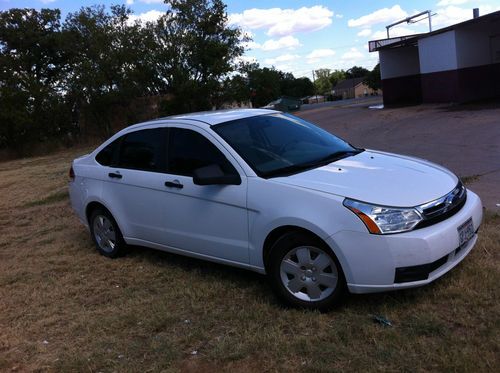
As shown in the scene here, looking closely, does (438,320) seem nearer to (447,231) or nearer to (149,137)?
(447,231)

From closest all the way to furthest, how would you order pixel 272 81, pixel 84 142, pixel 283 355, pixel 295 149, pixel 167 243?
pixel 283 355, pixel 295 149, pixel 167 243, pixel 84 142, pixel 272 81

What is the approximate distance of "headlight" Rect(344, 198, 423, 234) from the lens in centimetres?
380

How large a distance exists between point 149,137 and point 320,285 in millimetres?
2541

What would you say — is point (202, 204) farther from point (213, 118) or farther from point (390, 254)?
point (390, 254)

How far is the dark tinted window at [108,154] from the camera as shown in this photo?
6148 mm

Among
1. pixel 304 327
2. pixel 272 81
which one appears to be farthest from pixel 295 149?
pixel 272 81

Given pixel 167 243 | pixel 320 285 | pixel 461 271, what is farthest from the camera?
pixel 167 243

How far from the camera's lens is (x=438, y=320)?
3814mm

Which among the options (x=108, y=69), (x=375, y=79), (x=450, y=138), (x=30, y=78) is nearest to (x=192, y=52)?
(x=108, y=69)

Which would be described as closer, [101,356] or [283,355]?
[283,355]

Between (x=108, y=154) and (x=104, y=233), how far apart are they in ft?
3.05

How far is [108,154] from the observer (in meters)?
6.25

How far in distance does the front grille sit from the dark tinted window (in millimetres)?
3604

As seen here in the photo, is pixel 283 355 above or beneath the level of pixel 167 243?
beneath
